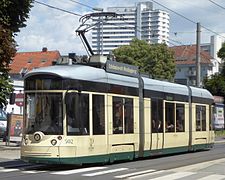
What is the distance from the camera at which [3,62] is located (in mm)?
26438

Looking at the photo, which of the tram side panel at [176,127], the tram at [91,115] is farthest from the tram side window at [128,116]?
the tram side panel at [176,127]

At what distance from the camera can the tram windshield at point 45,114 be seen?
54.6ft

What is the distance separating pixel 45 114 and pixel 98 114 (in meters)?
1.80

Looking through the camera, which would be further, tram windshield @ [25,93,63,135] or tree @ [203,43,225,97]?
tree @ [203,43,225,97]

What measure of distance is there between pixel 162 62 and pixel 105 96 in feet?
197

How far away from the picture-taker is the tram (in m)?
16.6

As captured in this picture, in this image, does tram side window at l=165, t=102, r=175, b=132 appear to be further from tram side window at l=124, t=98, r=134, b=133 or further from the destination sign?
tram side window at l=124, t=98, r=134, b=133

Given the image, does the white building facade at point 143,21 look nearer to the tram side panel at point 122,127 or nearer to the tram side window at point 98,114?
the tram side panel at point 122,127

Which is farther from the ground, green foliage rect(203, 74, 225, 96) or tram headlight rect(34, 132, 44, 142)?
green foliage rect(203, 74, 225, 96)

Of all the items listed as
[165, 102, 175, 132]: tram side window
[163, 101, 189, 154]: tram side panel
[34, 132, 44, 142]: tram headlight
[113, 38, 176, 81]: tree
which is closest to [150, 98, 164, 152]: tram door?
[163, 101, 189, 154]: tram side panel

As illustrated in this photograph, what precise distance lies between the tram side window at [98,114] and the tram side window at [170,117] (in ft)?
17.6

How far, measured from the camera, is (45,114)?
16.8m

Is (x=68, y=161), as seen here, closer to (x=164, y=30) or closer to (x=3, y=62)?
(x=3, y=62)

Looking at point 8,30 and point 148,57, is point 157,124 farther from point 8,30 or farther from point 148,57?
point 148,57
